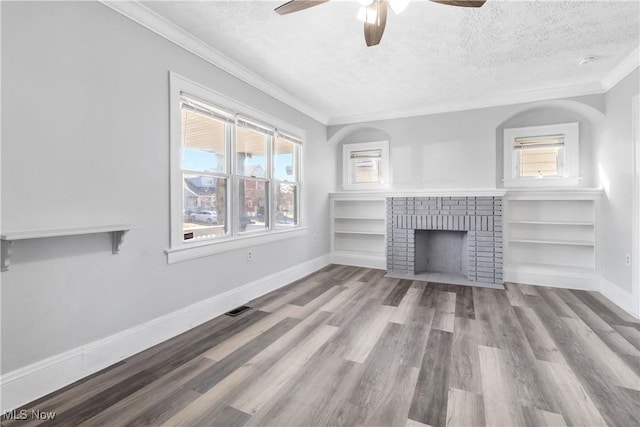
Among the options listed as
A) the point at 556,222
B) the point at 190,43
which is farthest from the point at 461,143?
the point at 190,43

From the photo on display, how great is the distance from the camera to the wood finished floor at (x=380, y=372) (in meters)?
1.59

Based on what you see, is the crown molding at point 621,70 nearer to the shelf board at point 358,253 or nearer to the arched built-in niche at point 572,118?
the arched built-in niche at point 572,118

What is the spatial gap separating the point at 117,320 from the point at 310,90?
3313mm

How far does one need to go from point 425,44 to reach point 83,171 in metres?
3.02

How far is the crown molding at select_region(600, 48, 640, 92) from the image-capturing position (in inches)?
114

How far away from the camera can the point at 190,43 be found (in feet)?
8.55

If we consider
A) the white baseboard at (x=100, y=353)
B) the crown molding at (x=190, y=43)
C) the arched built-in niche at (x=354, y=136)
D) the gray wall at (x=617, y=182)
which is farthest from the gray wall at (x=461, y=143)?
the white baseboard at (x=100, y=353)

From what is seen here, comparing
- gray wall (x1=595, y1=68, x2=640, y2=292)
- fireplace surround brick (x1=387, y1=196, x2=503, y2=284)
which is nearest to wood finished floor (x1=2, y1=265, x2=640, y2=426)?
gray wall (x1=595, y1=68, x2=640, y2=292)

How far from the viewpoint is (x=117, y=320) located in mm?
2104

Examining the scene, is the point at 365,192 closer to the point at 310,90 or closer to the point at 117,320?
the point at 310,90

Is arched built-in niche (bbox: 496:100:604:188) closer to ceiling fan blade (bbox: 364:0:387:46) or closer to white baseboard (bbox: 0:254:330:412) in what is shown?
ceiling fan blade (bbox: 364:0:387:46)

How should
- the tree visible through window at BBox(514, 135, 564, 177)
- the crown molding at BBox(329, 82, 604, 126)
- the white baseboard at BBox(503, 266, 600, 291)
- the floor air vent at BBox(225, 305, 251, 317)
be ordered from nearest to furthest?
1. the floor air vent at BBox(225, 305, 251, 317)
2. the crown molding at BBox(329, 82, 604, 126)
3. the white baseboard at BBox(503, 266, 600, 291)
4. the tree visible through window at BBox(514, 135, 564, 177)

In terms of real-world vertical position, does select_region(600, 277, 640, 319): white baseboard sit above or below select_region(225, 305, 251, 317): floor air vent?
above

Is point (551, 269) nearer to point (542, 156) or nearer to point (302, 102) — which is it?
point (542, 156)
